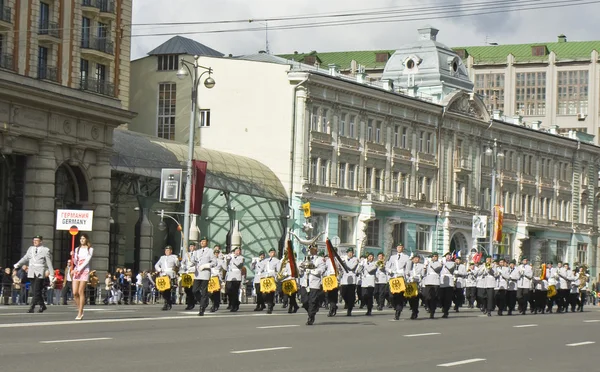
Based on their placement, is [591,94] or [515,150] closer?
[515,150]

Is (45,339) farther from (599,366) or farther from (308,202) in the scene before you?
(308,202)

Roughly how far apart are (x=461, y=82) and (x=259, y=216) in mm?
22763

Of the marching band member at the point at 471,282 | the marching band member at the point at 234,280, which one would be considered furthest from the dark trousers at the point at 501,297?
the marching band member at the point at 234,280

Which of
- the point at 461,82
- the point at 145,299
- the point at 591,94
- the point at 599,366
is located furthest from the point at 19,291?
the point at 591,94

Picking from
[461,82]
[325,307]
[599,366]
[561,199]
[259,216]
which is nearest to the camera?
[599,366]

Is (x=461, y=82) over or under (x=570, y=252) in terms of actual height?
over

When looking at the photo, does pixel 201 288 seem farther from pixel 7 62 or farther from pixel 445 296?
pixel 7 62

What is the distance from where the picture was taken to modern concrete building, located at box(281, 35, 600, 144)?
123562 mm

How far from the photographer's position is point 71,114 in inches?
1917

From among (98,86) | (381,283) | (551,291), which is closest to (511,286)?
(551,291)

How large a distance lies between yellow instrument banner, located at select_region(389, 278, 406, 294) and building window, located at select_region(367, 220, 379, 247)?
40679 mm

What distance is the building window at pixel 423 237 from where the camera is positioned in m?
79.1

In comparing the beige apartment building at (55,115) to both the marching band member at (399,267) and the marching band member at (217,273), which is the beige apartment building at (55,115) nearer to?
the marching band member at (217,273)

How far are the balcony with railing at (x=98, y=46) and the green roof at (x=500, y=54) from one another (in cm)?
7322
